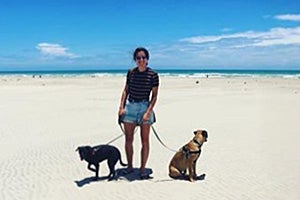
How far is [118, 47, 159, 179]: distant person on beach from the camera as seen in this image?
23.6ft

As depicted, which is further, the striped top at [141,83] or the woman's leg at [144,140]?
the woman's leg at [144,140]

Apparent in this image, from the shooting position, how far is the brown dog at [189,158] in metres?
7.30

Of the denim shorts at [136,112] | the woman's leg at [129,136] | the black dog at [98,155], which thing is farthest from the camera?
the woman's leg at [129,136]

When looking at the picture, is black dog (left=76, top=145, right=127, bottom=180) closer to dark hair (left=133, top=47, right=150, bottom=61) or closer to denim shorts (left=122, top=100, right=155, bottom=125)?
denim shorts (left=122, top=100, right=155, bottom=125)

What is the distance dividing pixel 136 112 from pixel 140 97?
269 millimetres

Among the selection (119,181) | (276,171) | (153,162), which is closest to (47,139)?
(153,162)

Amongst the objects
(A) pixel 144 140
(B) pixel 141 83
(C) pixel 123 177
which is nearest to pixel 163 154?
(C) pixel 123 177

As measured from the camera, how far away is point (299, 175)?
779 centimetres

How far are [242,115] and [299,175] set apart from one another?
8.50 metres

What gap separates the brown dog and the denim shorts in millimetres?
769

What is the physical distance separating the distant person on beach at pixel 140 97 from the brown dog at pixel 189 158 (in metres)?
0.54

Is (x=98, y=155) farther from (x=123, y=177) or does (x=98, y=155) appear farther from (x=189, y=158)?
(x=189, y=158)

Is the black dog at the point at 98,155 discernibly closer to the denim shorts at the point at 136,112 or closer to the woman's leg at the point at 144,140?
the woman's leg at the point at 144,140

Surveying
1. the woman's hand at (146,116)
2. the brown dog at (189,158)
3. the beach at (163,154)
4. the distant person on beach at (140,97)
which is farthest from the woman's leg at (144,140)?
the brown dog at (189,158)
